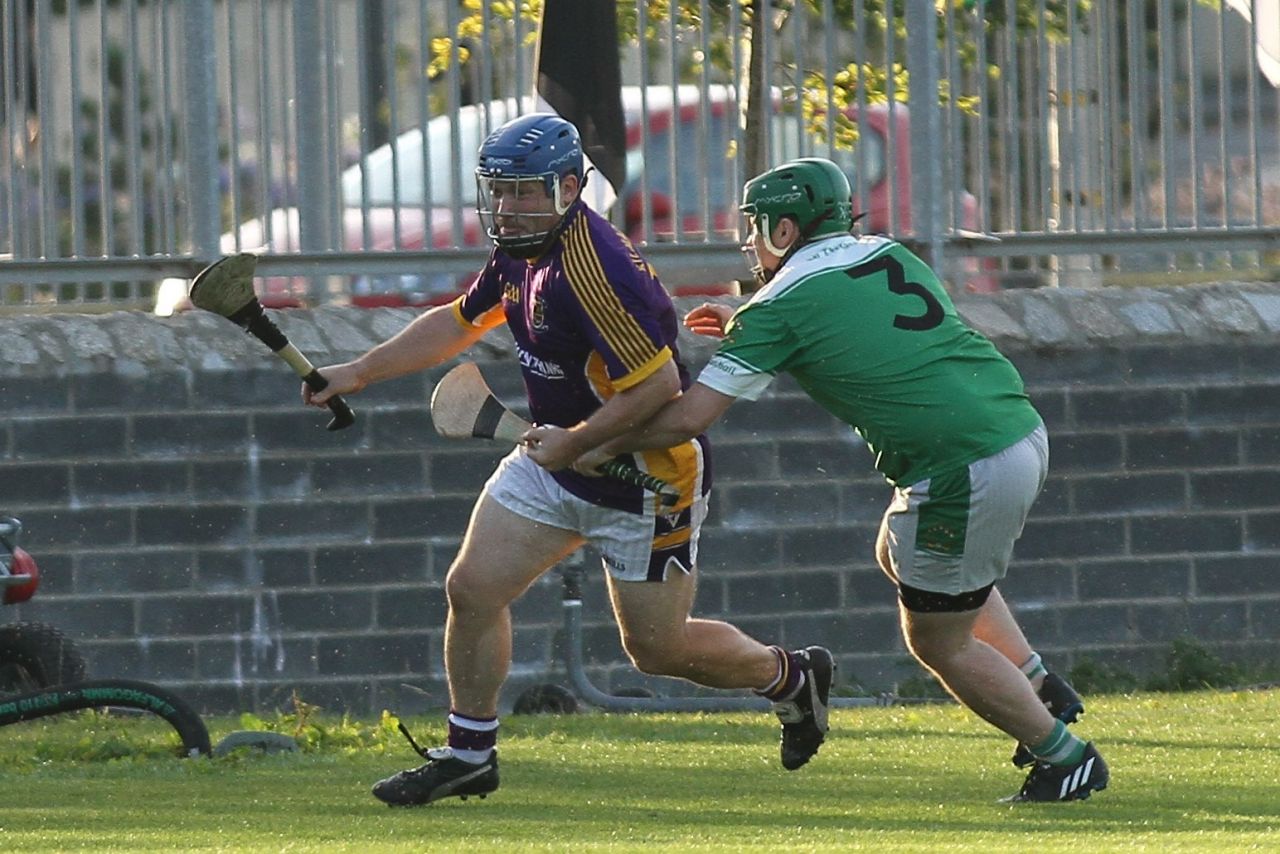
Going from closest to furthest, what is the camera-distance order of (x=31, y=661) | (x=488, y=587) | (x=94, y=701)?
(x=488, y=587) → (x=94, y=701) → (x=31, y=661)

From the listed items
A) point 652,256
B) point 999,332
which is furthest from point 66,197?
point 999,332

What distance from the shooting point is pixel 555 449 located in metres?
6.65

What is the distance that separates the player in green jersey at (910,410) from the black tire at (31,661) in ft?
11.4

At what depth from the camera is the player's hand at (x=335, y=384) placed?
7.18 meters

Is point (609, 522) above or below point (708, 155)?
below

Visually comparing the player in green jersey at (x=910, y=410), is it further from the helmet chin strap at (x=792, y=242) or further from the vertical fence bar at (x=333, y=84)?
the vertical fence bar at (x=333, y=84)

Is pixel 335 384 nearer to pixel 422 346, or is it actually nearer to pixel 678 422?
pixel 422 346

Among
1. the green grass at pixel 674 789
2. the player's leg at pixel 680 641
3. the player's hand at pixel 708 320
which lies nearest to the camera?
the green grass at pixel 674 789

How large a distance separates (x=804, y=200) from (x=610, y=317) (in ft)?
1.94

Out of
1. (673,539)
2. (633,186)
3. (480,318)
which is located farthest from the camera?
(633,186)

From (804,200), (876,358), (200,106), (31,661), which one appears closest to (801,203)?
(804,200)

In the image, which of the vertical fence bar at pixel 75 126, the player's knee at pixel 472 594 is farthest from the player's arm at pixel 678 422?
the vertical fence bar at pixel 75 126

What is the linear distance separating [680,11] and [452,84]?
3.38 ft

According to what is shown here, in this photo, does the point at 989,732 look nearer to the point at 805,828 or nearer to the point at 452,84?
the point at 805,828
